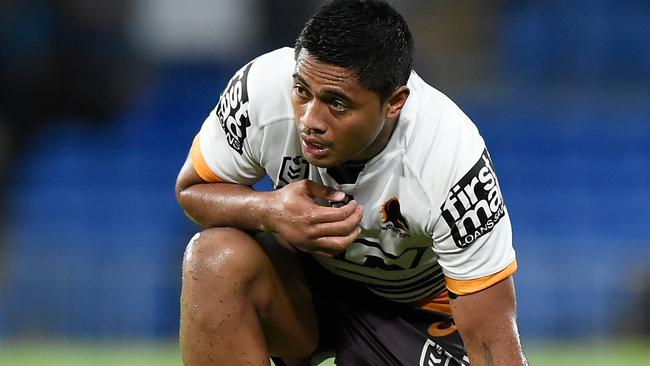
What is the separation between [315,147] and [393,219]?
1.20 ft

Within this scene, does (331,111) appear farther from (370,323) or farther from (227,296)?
(370,323)

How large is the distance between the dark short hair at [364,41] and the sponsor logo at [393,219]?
0.33 m

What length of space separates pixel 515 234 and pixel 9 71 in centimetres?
426

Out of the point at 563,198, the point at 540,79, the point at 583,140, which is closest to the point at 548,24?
the point at 540,79

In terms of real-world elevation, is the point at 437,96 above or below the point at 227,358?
above

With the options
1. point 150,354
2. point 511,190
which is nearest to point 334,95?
point 150,354

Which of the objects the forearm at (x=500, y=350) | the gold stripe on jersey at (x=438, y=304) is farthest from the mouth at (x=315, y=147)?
the gold stripe on jersey at (x=438, y=304)

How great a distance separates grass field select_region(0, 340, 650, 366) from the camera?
20.2 ft

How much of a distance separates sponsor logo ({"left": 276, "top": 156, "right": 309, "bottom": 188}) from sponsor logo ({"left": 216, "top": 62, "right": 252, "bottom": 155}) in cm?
13

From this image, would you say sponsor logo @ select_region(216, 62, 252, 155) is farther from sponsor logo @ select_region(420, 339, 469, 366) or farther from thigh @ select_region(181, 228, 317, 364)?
sponsor logo @ select_region(420, 339, 469, 366)

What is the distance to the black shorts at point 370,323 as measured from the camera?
3660 mm

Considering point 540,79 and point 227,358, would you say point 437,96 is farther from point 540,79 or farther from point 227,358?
point 540,79

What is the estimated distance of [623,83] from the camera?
10.3 meters

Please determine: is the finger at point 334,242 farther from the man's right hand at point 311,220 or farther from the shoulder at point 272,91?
the shoulder at point 272,91
